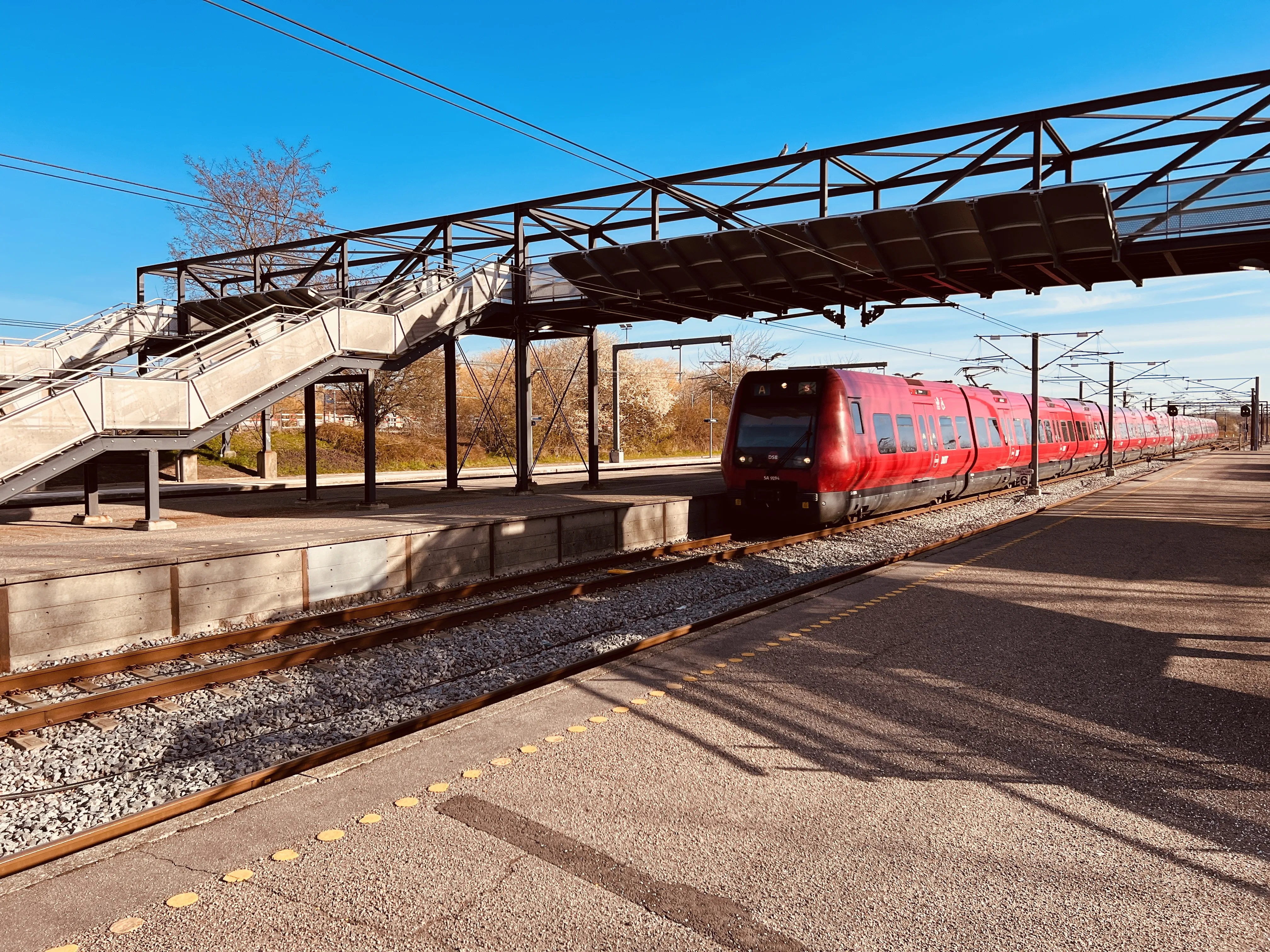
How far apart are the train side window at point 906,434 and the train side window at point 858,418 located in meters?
1.91

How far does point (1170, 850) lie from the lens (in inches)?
167

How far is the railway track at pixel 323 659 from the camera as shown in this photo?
15.7ft

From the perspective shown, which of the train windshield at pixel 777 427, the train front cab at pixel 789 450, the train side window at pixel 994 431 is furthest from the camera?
the train side window at pixel 994 431

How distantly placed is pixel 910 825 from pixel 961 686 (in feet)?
9.01

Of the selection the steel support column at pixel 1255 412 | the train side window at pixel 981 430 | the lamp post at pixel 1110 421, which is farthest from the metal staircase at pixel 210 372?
the steel support column at pixel 1255 412

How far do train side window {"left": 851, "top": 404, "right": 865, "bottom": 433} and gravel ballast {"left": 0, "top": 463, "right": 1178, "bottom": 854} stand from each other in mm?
5160

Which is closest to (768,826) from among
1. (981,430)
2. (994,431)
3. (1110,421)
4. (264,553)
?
(264,553)

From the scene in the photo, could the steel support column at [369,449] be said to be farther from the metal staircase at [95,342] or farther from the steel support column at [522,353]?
the metal staircase at [95,342]

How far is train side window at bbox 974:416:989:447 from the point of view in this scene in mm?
24422

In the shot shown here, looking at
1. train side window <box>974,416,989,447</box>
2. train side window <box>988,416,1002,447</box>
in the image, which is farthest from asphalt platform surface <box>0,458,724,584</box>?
train side window <box>988,416,1002,447</box>

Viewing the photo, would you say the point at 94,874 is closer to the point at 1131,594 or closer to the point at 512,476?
the point at 1131,594

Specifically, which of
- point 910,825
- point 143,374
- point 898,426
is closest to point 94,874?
point 910,825

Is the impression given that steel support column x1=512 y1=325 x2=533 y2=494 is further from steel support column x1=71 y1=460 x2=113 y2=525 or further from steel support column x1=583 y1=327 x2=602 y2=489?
steel support column x1=71 y1=460 x2=113 y2=525

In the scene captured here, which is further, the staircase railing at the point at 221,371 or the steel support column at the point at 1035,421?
the steel support column at the point at 1035,421
